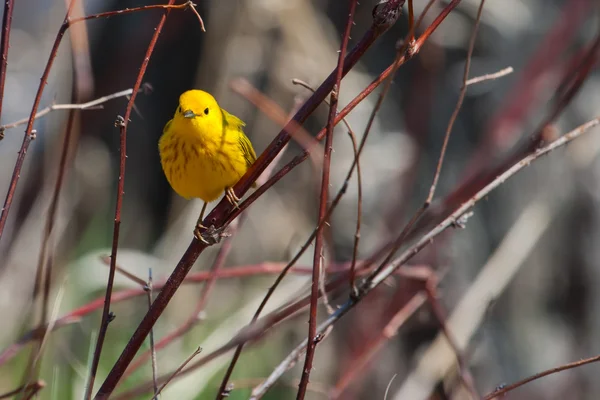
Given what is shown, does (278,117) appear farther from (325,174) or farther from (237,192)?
(325,174)

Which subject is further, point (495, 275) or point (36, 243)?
point (36, 243)

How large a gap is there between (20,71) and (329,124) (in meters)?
3.71

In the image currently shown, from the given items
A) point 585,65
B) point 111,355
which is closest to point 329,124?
point 585,65

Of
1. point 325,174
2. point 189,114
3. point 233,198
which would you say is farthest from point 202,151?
point 325,174

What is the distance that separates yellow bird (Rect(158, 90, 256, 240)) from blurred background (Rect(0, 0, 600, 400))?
909 mm

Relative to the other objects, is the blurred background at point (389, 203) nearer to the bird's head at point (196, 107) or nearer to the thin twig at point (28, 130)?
the bird's head at point (196, 107)

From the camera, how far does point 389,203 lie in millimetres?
3291

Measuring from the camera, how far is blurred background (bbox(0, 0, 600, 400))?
286cm

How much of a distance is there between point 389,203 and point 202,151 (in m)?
1.65

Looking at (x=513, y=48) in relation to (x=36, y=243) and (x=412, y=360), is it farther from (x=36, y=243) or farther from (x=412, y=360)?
(x=36, y=243)

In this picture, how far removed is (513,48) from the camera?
3.37 m

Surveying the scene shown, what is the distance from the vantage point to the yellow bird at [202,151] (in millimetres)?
1734

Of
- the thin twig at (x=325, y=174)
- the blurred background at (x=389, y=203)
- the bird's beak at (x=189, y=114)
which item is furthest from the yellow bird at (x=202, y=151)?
the blurred background at (x=389, y=203)

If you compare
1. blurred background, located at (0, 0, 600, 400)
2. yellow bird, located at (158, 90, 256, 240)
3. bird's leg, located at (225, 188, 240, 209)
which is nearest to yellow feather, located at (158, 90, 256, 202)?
yellow bird, located at (158, 90, 256, 240)
